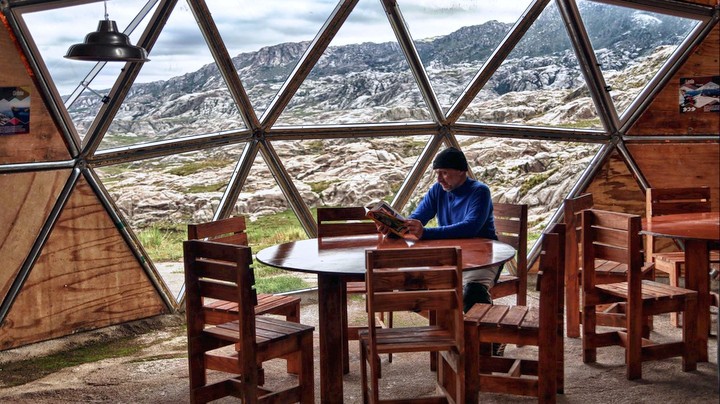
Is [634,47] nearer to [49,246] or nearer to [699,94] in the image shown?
[699,94]

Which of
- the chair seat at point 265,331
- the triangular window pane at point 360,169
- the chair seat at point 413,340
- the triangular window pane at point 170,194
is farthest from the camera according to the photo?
the triangular window pane at point 360,169

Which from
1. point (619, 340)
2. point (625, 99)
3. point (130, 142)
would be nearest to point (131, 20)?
point (130, 142)

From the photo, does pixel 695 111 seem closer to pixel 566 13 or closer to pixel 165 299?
pixel 566 13

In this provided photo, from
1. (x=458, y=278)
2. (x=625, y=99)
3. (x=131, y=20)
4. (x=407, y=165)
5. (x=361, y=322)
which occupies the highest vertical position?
(x=131, y=20)

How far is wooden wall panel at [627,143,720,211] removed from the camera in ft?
34.8

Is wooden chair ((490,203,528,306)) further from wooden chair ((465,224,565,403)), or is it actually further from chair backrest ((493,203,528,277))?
wooden chair ((465,224,565,403))

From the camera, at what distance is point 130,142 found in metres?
8.64

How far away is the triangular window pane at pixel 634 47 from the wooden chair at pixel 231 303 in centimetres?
539

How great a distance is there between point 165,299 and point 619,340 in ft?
14.9

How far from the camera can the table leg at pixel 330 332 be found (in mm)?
6062

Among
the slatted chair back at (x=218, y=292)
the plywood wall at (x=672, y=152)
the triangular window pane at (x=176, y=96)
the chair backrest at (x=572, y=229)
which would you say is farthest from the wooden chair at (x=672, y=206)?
the slatted chair back at (x=218, y=292)

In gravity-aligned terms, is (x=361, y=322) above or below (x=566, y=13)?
Result: below

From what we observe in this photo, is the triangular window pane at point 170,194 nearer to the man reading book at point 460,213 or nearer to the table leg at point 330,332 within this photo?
the man reading book at point 460,213

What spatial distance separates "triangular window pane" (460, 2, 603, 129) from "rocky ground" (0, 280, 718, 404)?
329cm
